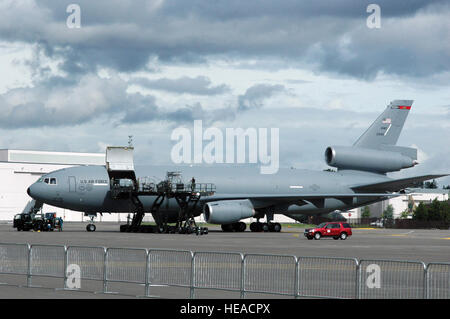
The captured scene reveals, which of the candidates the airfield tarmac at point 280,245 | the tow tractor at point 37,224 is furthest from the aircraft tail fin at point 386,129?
the tow tractor at point 37,224

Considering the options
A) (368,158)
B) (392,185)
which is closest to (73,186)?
(368,158)

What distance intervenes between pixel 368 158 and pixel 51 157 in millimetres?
74847

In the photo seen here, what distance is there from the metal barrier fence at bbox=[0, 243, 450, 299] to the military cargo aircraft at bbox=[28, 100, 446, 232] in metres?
39.6

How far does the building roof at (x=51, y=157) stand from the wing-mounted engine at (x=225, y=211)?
70340 mm

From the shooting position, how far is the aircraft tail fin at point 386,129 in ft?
242

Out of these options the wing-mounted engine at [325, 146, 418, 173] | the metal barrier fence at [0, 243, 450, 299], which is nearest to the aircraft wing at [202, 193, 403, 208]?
the wing-mounted engine at [325, 146, 418, 173]

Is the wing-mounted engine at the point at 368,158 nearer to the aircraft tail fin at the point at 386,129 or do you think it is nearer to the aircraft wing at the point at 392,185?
the aircraft tail fin at the point at 386,129

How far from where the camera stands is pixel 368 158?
239ft

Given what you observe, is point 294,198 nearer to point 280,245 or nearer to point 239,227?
point 239,227

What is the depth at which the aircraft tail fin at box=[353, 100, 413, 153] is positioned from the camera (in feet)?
242

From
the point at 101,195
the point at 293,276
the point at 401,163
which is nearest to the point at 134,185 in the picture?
the point at 101,195

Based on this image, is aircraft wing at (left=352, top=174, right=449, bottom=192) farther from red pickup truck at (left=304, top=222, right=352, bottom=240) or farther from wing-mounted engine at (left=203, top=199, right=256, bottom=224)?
red pickup truck at (left=304, top=222, right=352, bottom=240)
